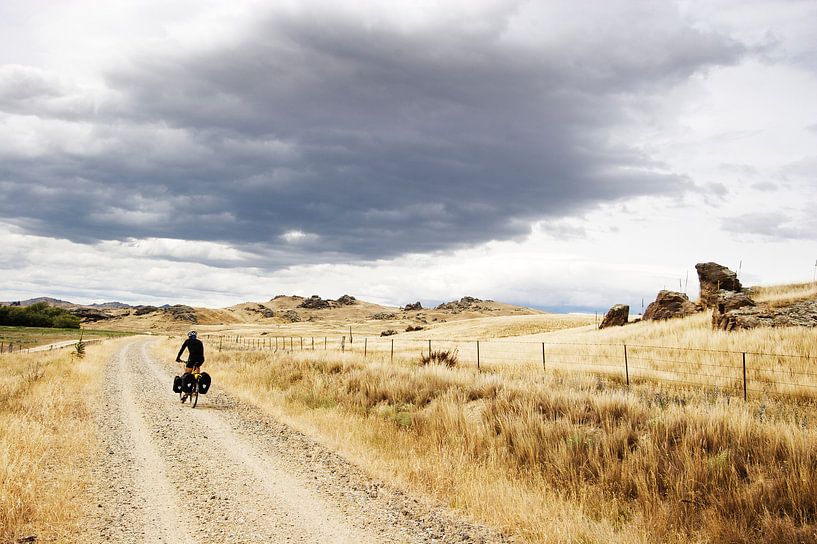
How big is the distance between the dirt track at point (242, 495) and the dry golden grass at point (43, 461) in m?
0.36

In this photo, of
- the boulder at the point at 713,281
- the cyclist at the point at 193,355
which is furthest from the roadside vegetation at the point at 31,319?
the boulder at the point at 713,281

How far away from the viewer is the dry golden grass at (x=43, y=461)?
6.47m

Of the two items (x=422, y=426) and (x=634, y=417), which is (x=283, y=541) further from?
(x=634, y=417)

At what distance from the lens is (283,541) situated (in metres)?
6.15

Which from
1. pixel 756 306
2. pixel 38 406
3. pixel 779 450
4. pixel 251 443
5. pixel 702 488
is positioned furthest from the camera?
pixel 756 306

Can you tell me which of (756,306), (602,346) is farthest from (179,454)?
(756,306)

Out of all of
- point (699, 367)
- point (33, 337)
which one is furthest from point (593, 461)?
point (33, 337)

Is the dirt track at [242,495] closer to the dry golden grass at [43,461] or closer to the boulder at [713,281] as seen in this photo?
the dry golden grass at [43,461]

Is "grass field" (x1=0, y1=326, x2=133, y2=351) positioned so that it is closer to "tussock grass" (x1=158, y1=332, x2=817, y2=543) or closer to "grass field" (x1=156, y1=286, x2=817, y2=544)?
"grass field" (x1=156, y1=286, x2=817, y2=544)

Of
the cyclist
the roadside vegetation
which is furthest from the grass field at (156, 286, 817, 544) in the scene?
the roadside vegetation

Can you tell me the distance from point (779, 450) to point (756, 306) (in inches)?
1165

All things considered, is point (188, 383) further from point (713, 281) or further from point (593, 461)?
point (713, 281)

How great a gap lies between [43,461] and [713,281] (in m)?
49.1

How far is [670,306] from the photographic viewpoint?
48.0 m
